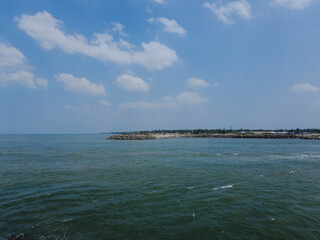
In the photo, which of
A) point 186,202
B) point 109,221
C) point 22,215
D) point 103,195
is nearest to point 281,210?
point 186,202

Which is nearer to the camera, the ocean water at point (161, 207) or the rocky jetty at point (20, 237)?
the rocky jetty at point (20, 237)

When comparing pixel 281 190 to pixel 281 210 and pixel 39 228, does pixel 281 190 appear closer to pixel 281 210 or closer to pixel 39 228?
pixel 281 210

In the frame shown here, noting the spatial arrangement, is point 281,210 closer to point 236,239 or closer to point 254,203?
point 254,203

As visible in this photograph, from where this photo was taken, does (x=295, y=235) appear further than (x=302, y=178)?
No

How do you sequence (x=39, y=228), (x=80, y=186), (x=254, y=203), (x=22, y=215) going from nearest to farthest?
(x=39, y=228) < (x=22, y=215) < (x=254, y=203) < (x=80, y=186)

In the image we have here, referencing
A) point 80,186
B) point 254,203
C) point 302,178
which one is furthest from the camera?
point 302,178

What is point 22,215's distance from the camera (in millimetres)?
10758

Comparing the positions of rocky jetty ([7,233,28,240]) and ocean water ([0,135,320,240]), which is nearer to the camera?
rocky jetty ([7,233,28,240])

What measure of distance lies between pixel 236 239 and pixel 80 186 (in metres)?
12.7

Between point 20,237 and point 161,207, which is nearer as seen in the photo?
point 20,237

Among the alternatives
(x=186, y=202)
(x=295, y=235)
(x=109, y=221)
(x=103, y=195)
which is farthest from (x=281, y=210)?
(x=103, y=195)

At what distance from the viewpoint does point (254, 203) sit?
40.3 feet

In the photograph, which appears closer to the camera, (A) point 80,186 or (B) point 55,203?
(B) point 55,203

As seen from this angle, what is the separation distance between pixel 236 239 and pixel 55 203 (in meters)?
11.0
